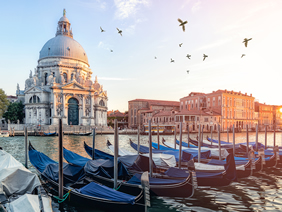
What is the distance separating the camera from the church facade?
37.1 metres

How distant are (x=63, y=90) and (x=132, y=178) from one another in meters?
33.1

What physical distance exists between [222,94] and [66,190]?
39.6 m

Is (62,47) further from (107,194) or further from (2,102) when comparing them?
(107,194)

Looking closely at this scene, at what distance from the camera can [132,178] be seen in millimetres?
6301

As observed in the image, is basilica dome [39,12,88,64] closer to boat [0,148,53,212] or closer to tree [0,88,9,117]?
tree [0,88,9,117]

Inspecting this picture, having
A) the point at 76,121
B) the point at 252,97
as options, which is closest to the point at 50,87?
the point at 76,121

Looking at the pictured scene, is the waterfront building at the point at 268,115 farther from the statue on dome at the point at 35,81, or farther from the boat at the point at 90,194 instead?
the boat at the point at 90,194

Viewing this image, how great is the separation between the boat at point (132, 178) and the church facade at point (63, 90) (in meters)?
29.0

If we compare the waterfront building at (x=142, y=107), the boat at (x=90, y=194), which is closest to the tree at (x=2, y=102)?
the waterfront building at (x=142, y=107)

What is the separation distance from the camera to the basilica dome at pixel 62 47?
4328 cm

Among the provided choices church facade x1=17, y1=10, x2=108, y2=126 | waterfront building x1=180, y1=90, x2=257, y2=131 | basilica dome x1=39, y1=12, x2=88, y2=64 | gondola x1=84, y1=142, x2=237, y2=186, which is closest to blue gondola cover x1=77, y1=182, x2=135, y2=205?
gondola x1=84, y1=142, x2=237, y2=186

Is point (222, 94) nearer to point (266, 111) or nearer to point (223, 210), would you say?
point (266, 111)

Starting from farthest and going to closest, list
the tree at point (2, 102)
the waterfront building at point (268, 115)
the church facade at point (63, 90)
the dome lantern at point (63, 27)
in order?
the waterfront building at point (268, 115), the dome lantern at point (63, 27), the church facade at point (63, 90), the tree at point (2, 102)

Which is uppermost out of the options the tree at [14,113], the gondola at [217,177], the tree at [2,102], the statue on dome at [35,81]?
the statue on dome at [35,81]
